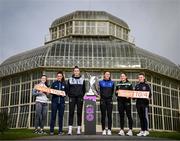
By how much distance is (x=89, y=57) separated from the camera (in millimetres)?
41344

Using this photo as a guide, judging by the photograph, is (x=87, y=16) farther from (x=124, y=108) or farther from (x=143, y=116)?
(x=143, y=116)

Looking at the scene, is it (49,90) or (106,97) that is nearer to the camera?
(106,97)

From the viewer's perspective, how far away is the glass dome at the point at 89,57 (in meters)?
40.9

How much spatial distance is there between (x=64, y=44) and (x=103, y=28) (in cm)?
861

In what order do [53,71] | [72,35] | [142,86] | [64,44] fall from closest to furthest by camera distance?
[142,86], [53,71], [64,44], [72,35]

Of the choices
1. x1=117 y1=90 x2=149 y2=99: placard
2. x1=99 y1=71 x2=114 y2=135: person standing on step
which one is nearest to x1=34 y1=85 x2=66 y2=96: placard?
x1=99 y1=71 x2=114 y2=135: person standing on step

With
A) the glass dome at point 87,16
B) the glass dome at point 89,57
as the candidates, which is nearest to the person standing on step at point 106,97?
the glass dome at point 89,57

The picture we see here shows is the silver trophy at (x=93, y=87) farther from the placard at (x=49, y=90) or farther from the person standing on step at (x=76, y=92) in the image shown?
the placard at (x=49, y=90)

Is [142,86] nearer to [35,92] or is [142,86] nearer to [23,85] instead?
[35,92]

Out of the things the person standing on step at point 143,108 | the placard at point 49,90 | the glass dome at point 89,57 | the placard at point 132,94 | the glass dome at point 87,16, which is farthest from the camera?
the glass dome at point 87,16

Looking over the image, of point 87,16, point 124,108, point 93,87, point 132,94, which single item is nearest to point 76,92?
point 93,87

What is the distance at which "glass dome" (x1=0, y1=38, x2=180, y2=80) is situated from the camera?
4091cm
